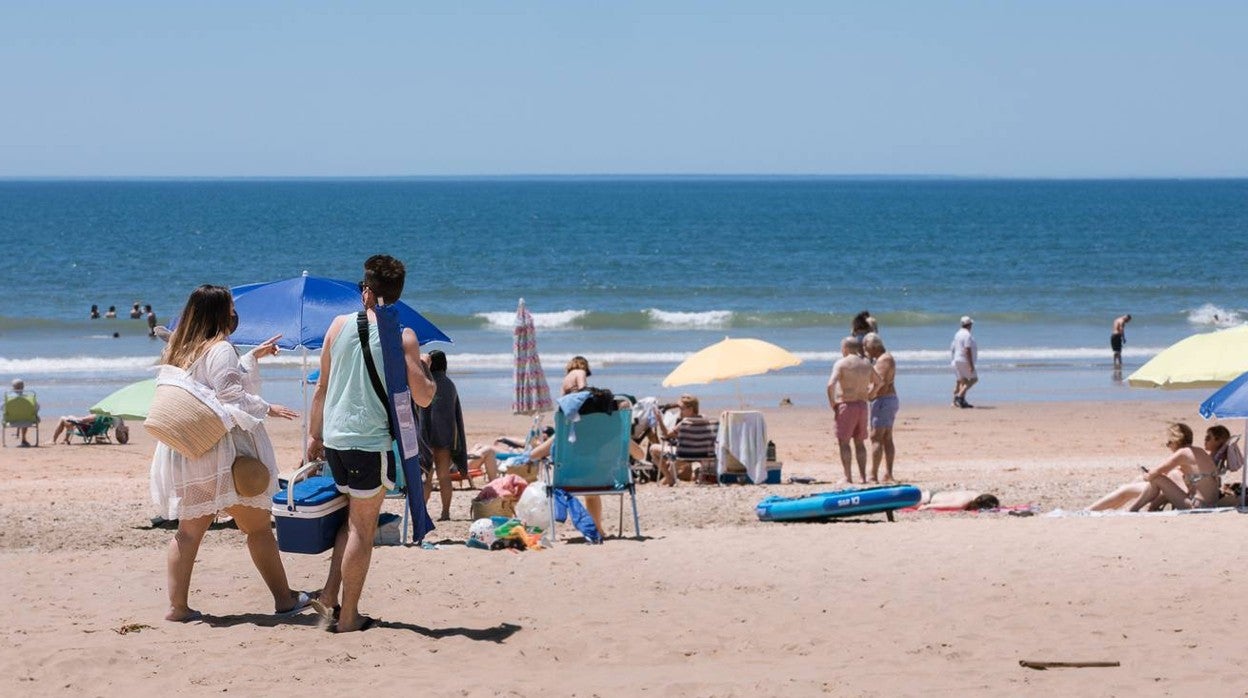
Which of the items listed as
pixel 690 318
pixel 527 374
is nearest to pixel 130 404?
pixel 527 374

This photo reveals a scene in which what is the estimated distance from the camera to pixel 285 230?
260 feet

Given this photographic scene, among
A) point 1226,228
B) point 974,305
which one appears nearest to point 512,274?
point 974,305

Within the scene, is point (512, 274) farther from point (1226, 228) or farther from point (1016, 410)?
point (1226, 228)

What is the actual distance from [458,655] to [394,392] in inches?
40.9

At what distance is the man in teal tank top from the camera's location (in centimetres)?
544

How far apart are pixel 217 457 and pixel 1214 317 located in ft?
110

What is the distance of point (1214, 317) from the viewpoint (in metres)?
35.0

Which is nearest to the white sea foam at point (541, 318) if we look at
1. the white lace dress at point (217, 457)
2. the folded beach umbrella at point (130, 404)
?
the folded beach umbrella at point (130, 404)

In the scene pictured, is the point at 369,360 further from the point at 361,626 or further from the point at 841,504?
the point at 841,504

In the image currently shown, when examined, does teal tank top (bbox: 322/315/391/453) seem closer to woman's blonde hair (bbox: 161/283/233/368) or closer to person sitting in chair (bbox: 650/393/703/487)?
woman's blonde hair (bbox: 161/283/233/368)

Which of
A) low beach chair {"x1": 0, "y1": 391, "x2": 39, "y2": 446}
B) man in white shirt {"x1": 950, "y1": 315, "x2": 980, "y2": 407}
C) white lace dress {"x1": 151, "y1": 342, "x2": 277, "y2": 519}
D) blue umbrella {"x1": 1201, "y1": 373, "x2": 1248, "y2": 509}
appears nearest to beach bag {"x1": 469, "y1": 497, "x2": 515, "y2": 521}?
white lace dress {"x1": 151, "y1": 342, "x2": 277, "y2": 519}

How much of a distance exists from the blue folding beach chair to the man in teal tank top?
262cm

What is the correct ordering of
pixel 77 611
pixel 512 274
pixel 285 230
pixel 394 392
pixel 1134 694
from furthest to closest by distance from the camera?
pixel 285 230, pixel 512 274, pixel 77 611, pixel 394 392, pixel 1134 694

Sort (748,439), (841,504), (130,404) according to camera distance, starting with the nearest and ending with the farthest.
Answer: (841,504)
(130,404)
(748,439)
